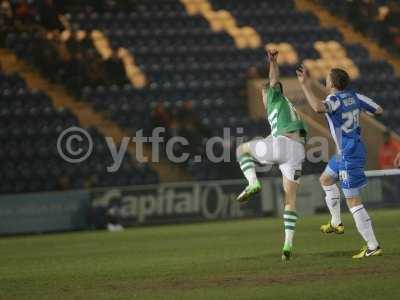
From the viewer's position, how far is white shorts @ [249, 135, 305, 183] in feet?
36.7

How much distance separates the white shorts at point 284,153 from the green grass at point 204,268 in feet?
3.41

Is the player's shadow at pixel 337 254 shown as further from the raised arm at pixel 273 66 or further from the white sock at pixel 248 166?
the raised arm at pixel 273 66

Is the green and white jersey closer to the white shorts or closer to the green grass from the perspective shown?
the white shorts

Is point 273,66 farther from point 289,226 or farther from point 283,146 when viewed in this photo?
point 289,226

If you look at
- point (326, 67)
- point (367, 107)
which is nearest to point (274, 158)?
point (367, 107)

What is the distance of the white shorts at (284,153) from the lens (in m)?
11.2

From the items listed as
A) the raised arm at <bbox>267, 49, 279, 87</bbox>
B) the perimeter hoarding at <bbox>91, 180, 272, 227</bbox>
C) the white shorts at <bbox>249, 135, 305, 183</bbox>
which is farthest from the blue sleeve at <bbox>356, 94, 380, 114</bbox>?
the perimeter hoarding at <bbox>91, 180, 272, 227</bbox>

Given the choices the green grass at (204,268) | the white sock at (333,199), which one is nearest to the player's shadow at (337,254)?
the green grass at (204,268)

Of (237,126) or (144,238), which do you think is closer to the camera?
(144,238)

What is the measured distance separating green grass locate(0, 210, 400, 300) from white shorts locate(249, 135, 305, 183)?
1.04 m

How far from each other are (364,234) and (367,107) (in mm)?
1446

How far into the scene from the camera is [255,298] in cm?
799

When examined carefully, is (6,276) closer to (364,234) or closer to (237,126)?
(364,234)

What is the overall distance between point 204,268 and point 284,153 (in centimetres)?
164
